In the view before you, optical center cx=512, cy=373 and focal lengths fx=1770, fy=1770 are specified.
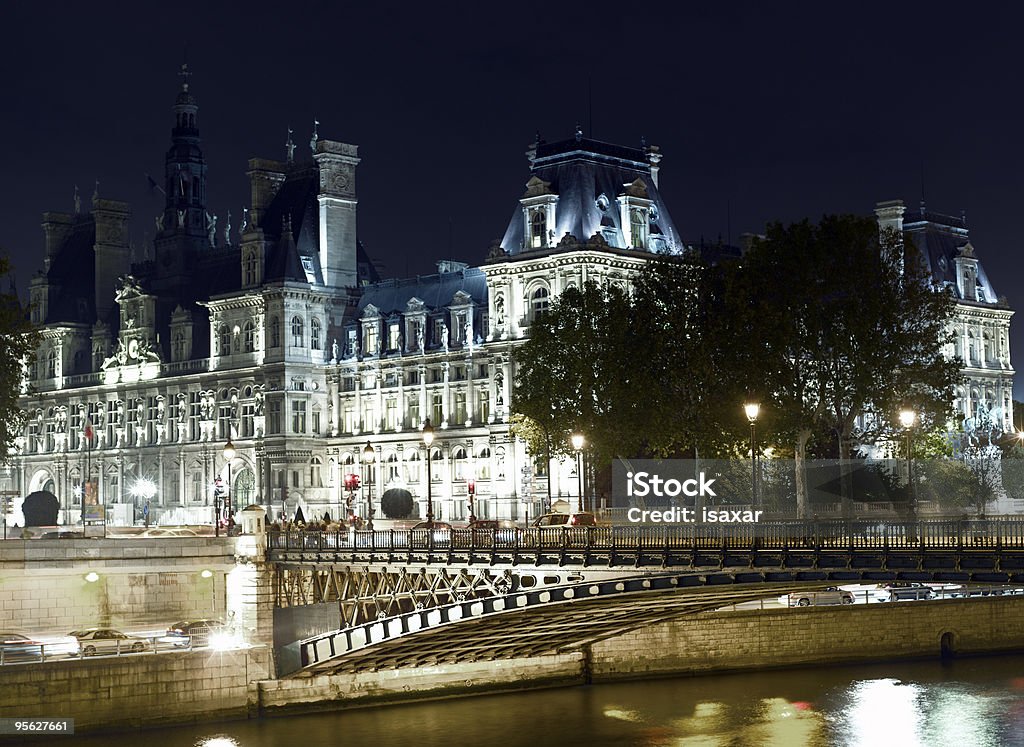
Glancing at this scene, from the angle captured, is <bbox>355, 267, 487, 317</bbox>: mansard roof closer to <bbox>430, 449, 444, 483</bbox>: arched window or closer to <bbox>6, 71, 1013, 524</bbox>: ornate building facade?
<bbox>6, 71, 1013, 524</bbox>: ornate building facade

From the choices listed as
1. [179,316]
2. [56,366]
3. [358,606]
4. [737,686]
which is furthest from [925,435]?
[56,366]

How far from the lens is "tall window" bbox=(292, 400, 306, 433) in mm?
117688

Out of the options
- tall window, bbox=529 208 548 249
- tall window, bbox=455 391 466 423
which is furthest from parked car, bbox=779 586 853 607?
tall window, bbox=455 391 466 423

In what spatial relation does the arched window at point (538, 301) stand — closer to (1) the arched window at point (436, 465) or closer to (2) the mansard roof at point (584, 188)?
(2) the mansard roof at point (584, 188)

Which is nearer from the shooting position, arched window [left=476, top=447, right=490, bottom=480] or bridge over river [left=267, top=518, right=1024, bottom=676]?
bridge over river [left=267, top=518, right=1024, bottom=676]

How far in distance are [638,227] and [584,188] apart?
3815 mm

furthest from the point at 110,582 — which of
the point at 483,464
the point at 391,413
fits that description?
the point at 391,413

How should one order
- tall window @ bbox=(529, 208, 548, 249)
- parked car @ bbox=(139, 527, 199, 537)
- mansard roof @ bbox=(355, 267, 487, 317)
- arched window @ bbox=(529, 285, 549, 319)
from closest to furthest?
parked car @ bbox=(139, 527, 199, 537)
arched window @ bbox=(529, 285, 549, 319)
tall window @ bbox=(529, 208, 548, 249)
mansard roof @ bbox=(355, 267, 487, 317)

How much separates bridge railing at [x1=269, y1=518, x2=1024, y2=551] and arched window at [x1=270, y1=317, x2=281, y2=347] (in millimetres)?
57573

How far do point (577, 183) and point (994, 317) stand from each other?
1551 inches

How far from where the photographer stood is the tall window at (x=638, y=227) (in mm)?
99250

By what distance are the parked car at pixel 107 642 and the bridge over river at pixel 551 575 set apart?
4.77 meters

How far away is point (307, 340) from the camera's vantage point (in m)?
119

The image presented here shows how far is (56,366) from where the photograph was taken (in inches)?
5576
